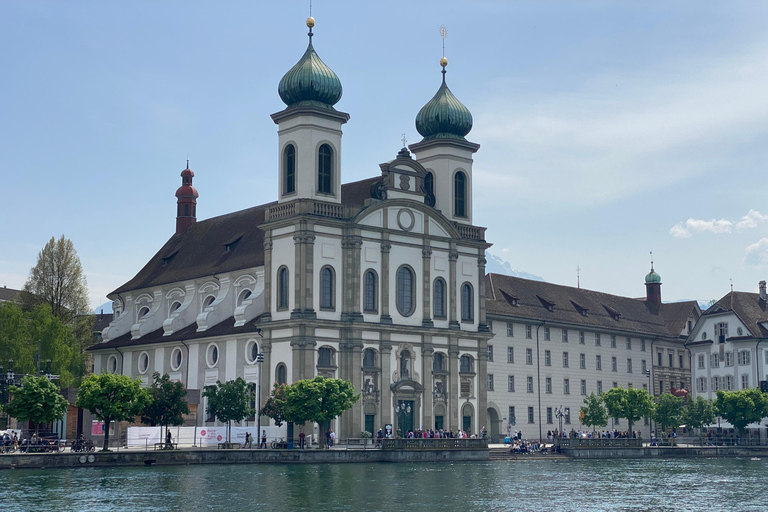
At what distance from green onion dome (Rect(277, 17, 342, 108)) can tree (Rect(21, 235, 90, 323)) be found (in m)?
32.2

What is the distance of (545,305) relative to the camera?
107m

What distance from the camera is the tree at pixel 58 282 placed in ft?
352

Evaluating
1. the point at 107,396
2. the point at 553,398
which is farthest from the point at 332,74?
the point at 553,398

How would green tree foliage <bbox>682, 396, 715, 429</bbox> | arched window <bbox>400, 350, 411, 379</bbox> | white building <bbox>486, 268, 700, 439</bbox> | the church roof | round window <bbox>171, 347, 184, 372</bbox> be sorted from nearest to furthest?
arched window <bbox>400, 350, 411, 379</bbox> → the church roof → round window <bbox>171, 347, 184, 372</bbox> → white building <bbox>486, 268, 700, 439</bbox> → green tree foliage <bbox>682, 396, 715, 429</bbox>

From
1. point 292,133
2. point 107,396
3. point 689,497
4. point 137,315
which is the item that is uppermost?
point 292,133

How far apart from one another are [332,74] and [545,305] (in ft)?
107

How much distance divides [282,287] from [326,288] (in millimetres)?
3048

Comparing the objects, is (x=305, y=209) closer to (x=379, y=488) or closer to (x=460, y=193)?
(x=460, y=193)

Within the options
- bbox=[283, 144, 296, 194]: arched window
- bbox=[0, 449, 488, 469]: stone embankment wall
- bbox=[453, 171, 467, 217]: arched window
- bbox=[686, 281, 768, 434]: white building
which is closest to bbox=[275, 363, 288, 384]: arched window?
bbox=[0, 449, 488, 469]: stone embankment wall

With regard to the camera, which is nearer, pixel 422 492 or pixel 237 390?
pixel 422 492

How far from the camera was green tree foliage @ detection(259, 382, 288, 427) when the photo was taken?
7550cm

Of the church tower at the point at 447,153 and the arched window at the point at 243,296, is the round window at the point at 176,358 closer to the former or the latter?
the arched window at the point at 243,296

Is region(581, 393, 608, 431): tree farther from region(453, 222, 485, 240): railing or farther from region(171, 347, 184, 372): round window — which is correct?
region(171, 347, 184, 372): round window

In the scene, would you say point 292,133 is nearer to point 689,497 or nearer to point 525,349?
point 525,349
